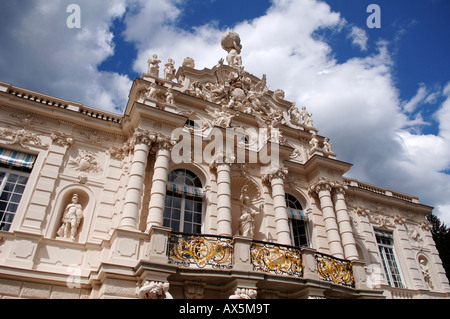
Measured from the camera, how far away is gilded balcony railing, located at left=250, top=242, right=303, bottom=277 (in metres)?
12.5

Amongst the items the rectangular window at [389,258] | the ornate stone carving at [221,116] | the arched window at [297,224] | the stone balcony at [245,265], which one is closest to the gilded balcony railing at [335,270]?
the stone balcony at [245,265]

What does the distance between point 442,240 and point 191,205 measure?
28.0 m

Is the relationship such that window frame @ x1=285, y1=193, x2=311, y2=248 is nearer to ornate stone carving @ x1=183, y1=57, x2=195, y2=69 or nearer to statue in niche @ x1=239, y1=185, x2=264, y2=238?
statue in niche @ x1=239, y1=185, x2=264, y2=238

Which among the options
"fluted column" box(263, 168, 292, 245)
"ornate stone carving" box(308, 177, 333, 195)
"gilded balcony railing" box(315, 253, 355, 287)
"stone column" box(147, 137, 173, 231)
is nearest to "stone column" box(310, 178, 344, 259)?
"ornate stone carving" box(308, 177, 333, 195)

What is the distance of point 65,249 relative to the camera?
1291cm

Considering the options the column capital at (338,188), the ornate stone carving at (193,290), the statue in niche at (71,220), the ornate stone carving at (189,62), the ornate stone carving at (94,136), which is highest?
the ornate stone carving at (189,62)

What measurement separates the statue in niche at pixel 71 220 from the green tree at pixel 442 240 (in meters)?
30.4

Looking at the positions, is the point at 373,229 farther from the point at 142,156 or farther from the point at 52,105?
the point at 52,105

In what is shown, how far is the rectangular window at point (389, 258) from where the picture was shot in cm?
1992

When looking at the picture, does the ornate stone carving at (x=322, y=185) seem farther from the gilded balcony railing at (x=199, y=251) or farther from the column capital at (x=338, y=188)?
the gilded balcony railing at (x=199, y=251)

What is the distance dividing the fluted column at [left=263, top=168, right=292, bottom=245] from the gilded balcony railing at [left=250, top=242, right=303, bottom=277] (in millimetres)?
2097

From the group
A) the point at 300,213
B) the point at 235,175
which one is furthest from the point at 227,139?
the point at 300,213

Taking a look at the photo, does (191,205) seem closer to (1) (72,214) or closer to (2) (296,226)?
(1) (72,214)

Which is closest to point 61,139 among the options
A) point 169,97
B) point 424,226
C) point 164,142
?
point 164,142
